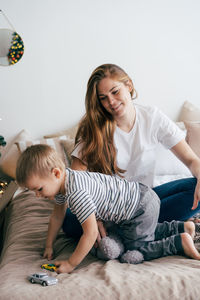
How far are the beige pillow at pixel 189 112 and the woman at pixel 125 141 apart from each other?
1.15m

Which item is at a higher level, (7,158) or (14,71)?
(14,71)

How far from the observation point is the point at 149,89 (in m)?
2.81

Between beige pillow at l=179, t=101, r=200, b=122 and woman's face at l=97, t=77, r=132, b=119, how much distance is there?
52.2 inches

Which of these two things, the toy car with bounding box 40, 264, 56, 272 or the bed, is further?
the toy car with bounding box 40, 264, 56, 272

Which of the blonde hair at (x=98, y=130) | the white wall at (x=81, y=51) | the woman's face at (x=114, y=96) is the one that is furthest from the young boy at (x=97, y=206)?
the white wall at (x=81, y=51)

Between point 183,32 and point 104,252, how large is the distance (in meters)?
2.25

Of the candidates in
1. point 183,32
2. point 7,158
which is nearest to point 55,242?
point 7,158

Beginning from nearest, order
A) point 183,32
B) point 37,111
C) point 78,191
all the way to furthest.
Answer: point 78,191, point 37,111, point 183,32

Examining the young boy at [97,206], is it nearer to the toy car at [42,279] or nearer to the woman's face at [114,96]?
the toy car at [42,279]

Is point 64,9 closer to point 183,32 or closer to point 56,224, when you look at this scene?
point 183,32

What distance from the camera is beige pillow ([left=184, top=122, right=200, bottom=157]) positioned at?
2.27m

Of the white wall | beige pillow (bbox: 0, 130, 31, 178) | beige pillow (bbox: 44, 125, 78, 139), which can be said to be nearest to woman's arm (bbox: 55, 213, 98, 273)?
beige pillow (bbox: 0, 130, 31, 178)

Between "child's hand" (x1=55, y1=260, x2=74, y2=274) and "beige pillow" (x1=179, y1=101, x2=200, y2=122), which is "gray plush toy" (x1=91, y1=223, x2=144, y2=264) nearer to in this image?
"child's hand" (x1=55, y1=260, x2=74, y2=274)

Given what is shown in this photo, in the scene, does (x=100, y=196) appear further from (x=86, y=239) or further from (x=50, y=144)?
(x=50, y=144)
